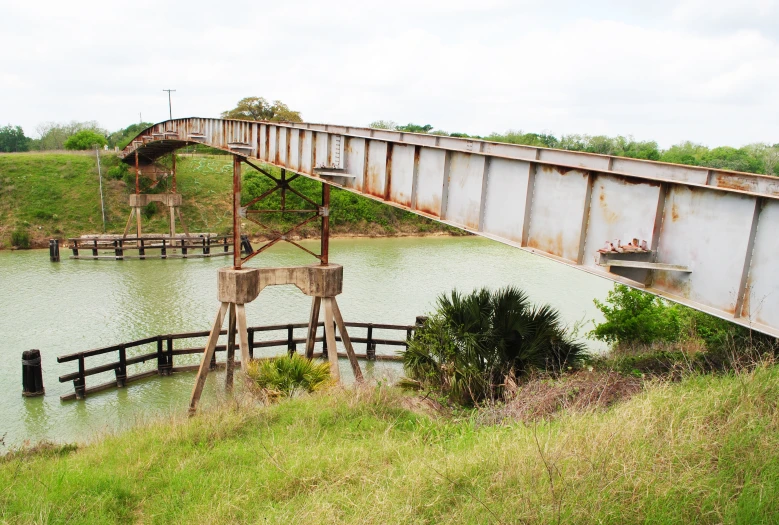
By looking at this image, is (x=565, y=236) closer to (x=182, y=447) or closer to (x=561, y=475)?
(x=561, y=475)

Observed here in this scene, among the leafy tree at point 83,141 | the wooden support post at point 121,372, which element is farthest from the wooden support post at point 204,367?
the leafy tree at point 83,141

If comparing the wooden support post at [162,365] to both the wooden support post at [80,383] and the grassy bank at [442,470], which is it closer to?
the wooden support post at [80,383]

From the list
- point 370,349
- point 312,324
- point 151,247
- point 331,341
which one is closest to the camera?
point 331,341

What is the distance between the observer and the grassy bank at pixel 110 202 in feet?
113

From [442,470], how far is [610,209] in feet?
10.0

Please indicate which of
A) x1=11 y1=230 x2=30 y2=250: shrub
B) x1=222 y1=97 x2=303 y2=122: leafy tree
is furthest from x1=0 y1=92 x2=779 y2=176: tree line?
x1=11 y1=230 x2=30 y2=250: shrub

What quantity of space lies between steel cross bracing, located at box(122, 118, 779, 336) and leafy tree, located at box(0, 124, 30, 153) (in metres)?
89.1

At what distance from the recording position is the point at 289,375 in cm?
1027

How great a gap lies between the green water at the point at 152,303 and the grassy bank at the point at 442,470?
10.8 feet

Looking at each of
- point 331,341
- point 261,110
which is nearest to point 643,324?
point 331,341

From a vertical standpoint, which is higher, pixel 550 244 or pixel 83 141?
pixel 550 244

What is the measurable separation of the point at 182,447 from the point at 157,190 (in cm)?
3557

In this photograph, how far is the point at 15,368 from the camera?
13094mm

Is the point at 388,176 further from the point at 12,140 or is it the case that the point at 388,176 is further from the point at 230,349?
the point at 12,140
